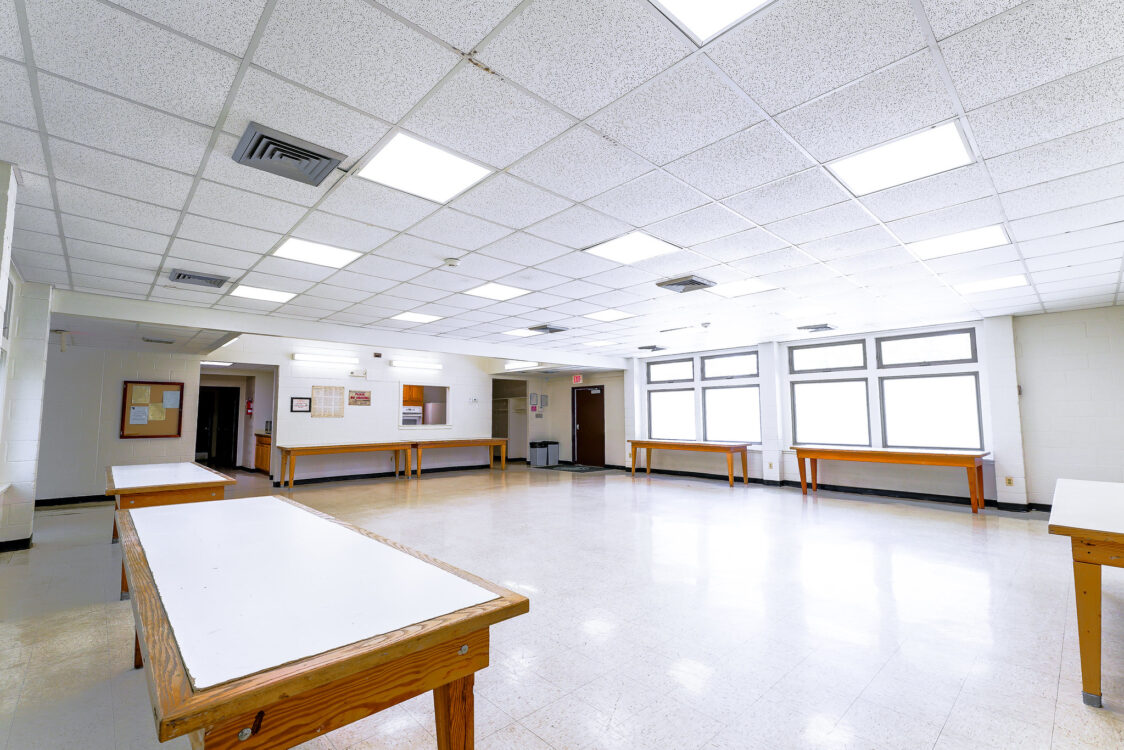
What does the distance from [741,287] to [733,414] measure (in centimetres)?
523

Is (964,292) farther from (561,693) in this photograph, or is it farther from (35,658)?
(35,658)

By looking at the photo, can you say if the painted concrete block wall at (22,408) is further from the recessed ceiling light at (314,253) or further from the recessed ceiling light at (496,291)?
the recessed ceiling light at (496,291)

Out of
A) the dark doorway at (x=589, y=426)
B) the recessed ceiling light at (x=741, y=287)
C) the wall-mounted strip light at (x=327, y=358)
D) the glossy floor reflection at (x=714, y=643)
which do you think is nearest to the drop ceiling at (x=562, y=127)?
the recessed ceiling light at (x=741, y=287)

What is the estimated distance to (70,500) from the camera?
7355 millimetres

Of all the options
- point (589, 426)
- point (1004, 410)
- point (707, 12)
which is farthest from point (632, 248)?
point (589, 426)

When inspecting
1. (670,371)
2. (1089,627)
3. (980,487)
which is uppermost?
(670,371)

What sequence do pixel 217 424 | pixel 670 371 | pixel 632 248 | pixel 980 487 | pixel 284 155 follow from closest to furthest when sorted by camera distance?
1. pixel 284 155
2. pixel 632 248
3. pixel 980 487
4. pixel 670 371
5. pixel 217 424

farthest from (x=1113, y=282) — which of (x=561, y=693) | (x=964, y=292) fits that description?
(x=561, y=693)

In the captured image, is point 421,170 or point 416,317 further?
point 416,317

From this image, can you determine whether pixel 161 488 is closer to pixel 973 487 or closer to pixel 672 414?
pixel 973 487

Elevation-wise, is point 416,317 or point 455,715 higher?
point 416,317

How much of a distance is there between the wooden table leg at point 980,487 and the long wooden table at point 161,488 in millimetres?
8470

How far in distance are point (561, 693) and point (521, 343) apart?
7.24 meters

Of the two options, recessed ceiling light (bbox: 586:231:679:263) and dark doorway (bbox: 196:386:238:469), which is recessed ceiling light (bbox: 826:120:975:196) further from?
dark doorway (bbox: 196:386:238:469)
